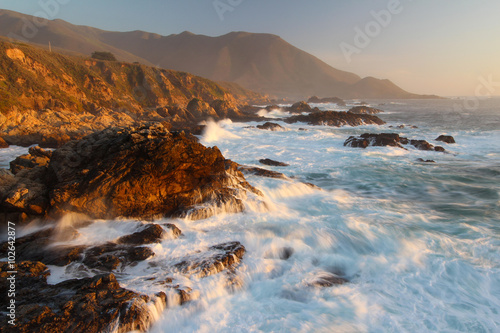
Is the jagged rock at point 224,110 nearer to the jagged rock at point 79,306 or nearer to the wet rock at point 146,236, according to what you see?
the wet rock at point 146,236

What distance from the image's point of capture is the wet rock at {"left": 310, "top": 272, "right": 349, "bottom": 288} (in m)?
6.57

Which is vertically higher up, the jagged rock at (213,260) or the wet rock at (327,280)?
the jagged rock at (213,260)

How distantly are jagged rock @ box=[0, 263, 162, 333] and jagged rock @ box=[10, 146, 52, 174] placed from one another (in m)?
7.50

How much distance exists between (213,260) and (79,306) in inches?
121

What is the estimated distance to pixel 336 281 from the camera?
677cm

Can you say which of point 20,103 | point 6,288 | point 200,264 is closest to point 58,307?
point 6,288

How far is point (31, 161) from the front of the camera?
11734 millimetres

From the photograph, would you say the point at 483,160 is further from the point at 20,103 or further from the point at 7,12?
the point at 7,12

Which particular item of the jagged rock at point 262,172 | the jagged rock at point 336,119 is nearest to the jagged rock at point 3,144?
the jagged rock at point 262,172

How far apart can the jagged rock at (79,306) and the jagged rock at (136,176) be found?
3.52m

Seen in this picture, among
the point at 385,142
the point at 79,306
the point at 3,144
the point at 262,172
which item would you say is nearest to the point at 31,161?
the point at 79,306

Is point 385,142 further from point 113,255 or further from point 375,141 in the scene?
point 113,255

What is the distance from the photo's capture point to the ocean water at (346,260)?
5.60m

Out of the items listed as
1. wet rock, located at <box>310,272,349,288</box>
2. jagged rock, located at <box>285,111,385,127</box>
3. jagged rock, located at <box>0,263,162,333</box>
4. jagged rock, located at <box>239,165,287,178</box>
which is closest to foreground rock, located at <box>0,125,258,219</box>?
jagged rock, located at <box>239,165,287,178</box>
